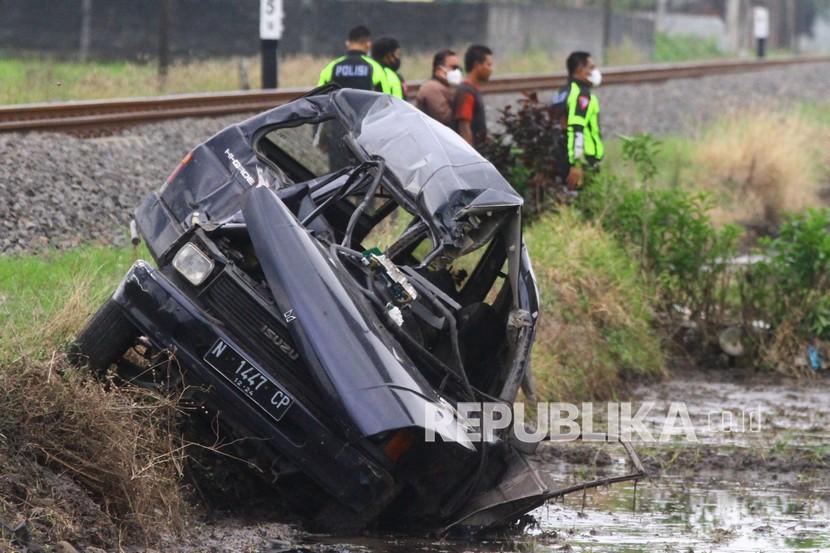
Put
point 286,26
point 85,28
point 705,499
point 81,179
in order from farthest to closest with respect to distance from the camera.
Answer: point 286,26, point 85,28, point 81,179, point 705,499

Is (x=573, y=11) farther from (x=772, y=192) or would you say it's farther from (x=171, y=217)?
(x=171, y=217)

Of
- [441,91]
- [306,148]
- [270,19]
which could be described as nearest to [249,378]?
[306,148]

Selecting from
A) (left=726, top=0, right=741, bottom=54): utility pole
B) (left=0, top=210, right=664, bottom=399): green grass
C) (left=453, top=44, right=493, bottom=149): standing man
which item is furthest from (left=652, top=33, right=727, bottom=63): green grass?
(left=0, top=210, right=664, bottom=399): green grass

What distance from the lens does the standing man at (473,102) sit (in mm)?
13430

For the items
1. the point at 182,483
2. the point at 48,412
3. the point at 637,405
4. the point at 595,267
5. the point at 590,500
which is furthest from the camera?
the point at 595,267

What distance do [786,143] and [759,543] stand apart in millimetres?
13080

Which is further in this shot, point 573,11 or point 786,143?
point 573,11

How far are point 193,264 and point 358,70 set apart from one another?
21.6 feet

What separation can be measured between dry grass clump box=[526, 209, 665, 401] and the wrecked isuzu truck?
2816 millimetres

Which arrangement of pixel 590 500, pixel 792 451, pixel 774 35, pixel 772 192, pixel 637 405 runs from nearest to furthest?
pixel 590 500 < pixel 792 451 < pixel 637 405 < pixel 772 192 < pixel 774 35

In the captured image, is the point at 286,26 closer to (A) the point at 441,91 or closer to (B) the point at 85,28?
(B) the point at 85,28

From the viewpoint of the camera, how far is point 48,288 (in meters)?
9.42

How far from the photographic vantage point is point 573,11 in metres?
42.4

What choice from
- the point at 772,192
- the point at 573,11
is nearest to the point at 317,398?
the point at 772,192
